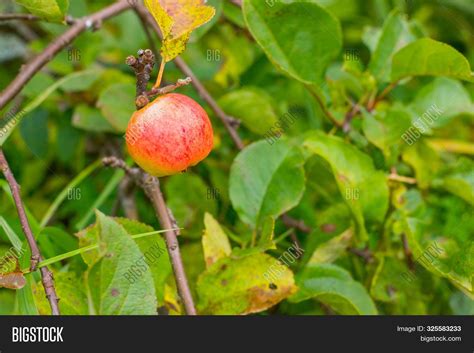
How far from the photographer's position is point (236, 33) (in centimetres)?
137

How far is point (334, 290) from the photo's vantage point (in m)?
0.86

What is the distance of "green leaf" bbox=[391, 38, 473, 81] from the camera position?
88 cm

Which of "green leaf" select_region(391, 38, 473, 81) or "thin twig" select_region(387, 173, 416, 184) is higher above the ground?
"green leaf" select_region(391, 38, 473, 81)

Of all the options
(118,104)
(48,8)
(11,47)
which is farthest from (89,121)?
(11,47)

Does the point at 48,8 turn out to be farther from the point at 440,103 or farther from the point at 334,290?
the point at 440,103

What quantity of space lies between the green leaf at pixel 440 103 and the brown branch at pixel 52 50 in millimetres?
520

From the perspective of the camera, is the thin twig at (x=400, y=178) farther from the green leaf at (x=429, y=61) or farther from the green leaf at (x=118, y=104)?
the green leaf at (x=118, y=104)

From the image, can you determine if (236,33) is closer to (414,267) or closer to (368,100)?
(368,100)

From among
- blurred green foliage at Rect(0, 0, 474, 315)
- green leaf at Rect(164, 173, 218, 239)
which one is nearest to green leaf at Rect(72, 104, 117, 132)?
blurred green foliage at Rect(0, 0, 474, 315)

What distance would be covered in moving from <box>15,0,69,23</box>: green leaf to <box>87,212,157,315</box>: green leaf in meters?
0.33

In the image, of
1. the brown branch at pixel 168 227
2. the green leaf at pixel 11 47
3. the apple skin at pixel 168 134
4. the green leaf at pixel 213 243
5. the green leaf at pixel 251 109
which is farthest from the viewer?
the green leaf at pixel 11 47

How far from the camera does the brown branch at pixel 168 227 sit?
759mm

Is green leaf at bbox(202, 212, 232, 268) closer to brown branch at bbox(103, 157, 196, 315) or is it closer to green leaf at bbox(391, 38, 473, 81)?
A: brown branch at bbox(103, 157, 196, 315)

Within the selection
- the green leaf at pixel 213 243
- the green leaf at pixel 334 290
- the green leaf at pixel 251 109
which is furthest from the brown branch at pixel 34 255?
the green leaf at pixel 251 109
